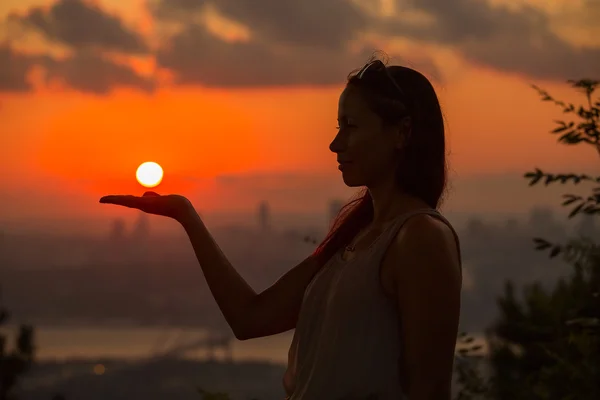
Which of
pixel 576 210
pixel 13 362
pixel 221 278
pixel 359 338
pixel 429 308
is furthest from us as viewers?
pixel 13 362

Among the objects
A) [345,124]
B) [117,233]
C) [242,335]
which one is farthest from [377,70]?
[117,233]

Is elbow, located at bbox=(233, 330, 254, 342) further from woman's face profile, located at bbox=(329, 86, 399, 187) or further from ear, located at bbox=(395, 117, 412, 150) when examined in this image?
ear, located at bbox=(395, 117, 412, 150)

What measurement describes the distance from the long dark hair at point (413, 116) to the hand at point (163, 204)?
70 centimetres

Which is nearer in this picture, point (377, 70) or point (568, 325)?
point (377, 70)

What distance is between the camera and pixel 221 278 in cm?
356

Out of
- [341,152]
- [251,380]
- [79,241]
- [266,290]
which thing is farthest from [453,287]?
[79,241]

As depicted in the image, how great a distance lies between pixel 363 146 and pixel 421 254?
1.18 feet

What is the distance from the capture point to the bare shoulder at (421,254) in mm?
2859

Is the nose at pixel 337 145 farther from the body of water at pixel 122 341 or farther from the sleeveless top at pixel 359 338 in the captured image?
the body of water at pixel 122 341

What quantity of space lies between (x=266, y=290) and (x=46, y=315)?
64343 millimetres

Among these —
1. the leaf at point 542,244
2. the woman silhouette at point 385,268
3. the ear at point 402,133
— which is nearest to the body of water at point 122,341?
the leaf at point 542,244

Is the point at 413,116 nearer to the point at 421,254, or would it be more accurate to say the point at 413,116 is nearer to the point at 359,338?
the point at 421,254

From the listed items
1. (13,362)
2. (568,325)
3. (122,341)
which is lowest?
(122,341)

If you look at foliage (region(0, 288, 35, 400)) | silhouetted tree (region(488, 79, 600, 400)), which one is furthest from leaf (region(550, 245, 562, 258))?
foliage (region(0, 288, 35, 400))
